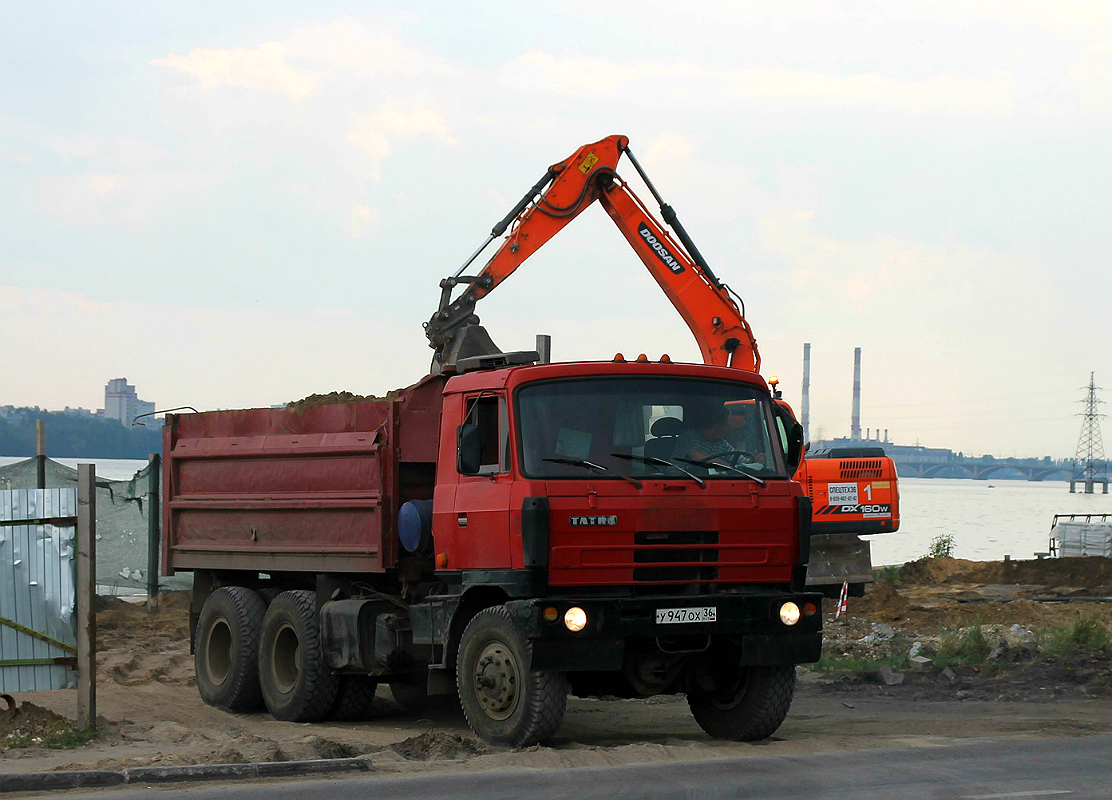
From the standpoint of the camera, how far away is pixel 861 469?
23.4 metres

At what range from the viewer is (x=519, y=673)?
10680mm

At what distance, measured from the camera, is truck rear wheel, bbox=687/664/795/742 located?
11.5 m

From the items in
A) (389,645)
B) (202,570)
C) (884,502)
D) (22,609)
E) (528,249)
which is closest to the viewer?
(22,609)

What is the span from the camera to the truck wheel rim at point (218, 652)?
15.0m

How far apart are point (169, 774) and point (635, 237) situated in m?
13.9

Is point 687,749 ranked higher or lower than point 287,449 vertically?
lower

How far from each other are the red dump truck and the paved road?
3.56 ft

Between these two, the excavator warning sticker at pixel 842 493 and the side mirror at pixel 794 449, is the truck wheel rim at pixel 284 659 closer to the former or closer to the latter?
the side mirror at pixel 794 449

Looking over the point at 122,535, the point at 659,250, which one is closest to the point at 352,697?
the point at 122,535

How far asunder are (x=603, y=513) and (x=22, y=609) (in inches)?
187

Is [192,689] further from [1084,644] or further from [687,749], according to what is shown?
[1084,644]

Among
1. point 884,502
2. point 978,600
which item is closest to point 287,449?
point 884,502

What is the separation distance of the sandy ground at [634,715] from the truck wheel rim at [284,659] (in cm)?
40

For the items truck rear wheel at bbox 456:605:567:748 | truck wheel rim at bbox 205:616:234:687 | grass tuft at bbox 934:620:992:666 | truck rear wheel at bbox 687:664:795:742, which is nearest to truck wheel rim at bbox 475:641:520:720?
truck rear wheel at bbox 456:605:567:748
